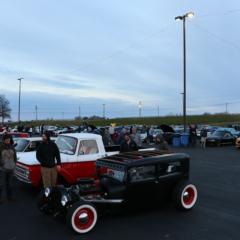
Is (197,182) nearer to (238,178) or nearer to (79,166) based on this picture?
(238,178)

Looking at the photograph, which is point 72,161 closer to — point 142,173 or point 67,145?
point 67,145

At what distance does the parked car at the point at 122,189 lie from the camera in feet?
26.7

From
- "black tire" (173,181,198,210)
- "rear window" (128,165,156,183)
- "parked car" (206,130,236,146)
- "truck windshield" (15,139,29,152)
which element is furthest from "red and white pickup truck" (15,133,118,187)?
"parked car" (206,130,236,146)

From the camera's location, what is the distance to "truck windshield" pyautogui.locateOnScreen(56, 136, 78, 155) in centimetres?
1223

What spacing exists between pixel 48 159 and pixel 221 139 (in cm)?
2622

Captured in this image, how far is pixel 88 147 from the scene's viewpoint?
12.4 metres

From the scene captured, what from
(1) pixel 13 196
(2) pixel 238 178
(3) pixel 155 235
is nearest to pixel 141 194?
(3) pixel 155 235

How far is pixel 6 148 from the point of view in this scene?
11070mm

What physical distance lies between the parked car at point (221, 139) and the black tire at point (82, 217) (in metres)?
27.2

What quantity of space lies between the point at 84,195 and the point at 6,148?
10.5ft

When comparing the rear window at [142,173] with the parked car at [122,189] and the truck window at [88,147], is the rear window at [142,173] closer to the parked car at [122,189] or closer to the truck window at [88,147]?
the parked car at [122,189]

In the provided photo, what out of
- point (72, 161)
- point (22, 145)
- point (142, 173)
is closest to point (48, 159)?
point (72, 161)

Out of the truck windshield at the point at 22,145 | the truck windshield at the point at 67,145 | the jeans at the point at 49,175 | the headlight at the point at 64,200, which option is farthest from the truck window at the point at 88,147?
the headlight at the point at 64,200

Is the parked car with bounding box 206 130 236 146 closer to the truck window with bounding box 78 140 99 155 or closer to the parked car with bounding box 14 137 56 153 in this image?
the parked car with bounding box 14 137 56 153
